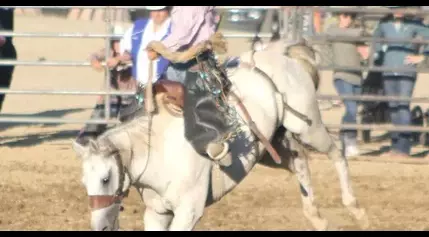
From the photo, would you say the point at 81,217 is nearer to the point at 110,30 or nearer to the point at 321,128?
the point at 321,128

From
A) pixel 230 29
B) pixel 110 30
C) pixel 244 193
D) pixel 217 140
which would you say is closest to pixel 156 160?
pixel 217 140

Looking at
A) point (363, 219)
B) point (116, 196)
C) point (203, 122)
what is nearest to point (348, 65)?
point (363, 219)

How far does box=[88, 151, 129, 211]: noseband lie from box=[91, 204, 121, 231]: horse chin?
23 mm

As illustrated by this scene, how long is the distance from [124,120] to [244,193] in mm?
2408

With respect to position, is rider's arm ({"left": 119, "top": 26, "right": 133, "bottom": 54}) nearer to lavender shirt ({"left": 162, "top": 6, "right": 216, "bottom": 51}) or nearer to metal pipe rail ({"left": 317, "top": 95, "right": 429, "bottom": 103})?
metal pipe rail ({"left": 317, "top": 95, "right": 429, "bottom": 103})

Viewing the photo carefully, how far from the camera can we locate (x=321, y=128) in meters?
7.24

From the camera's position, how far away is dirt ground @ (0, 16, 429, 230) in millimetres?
7672

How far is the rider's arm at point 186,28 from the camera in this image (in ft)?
21.7

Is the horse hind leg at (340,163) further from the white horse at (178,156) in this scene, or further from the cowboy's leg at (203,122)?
the cowboy's leg at (203,122)

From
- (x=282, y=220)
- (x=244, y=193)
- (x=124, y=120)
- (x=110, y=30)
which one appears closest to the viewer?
(x=124, y=120)

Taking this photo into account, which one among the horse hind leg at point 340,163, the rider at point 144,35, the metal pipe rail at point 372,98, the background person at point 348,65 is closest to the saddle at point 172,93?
the horse hind leg at point 340,163

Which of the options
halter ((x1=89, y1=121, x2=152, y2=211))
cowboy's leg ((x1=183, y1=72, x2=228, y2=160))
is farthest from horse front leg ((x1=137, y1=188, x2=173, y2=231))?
cowboy's leg ((x1=183, y1=72, x2=228, y2=160))

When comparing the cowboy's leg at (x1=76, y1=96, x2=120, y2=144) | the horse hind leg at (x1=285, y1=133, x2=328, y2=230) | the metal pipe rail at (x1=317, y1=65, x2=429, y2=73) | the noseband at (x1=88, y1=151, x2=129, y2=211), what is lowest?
the cowboy's leg at (x1=76, y1=96, x2=120, y2=144)

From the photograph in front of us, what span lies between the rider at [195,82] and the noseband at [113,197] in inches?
18.7
